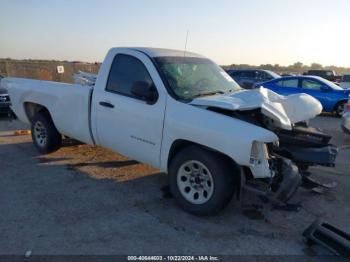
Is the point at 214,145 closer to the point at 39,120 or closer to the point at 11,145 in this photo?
the point at 39,120

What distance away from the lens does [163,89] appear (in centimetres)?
470

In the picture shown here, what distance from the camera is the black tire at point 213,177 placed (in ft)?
13.6

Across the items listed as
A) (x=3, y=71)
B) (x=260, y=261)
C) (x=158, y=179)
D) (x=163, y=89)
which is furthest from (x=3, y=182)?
(x=3, y=71)

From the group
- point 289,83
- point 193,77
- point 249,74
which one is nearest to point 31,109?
point 193,77

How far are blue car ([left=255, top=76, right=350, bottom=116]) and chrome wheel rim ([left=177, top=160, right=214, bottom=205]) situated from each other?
10.6m

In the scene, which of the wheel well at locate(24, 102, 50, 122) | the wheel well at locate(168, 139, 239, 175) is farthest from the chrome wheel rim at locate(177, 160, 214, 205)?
the wheel well at locate(24, 102, 50, 122)

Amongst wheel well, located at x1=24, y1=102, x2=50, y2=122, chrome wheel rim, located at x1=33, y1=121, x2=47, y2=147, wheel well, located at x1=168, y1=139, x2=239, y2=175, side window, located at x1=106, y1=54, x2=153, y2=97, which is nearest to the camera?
wheel well, located at x1=168, y1=139, x2=239, y2=175

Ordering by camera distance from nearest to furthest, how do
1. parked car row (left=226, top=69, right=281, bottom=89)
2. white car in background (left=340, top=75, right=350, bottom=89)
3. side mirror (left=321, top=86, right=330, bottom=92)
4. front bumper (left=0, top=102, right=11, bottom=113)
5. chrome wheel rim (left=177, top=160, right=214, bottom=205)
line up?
chrome wheel rim (left=177, top=160, right=214, bottom=205), front bumper (left=0, top=102, right=11, bottom=113), side mirror (left=321, top=86, right=330, bottom=92), white car in background (left=340, top=75, right=350, bottom=89), parked car row (left=226, top=69, right=281, bottom=89)

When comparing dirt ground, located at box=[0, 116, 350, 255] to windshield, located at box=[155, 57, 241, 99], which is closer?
dirt ground, located at box=[0, 116, 350, 255]

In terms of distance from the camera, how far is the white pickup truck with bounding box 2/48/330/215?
4.14 metres

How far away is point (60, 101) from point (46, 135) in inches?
35.3

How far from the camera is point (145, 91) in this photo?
4664 mm

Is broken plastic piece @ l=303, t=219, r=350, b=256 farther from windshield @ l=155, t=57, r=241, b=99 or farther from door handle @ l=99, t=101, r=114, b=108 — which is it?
door handle @ l=99, t=101, r=114, b=108

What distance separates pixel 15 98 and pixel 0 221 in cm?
386
